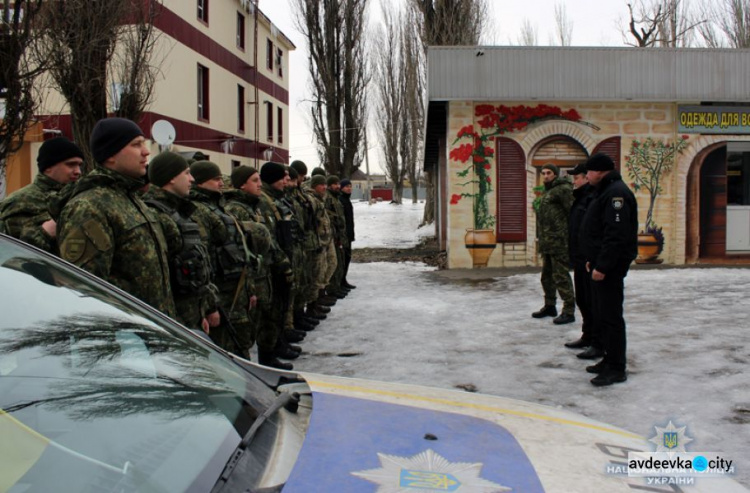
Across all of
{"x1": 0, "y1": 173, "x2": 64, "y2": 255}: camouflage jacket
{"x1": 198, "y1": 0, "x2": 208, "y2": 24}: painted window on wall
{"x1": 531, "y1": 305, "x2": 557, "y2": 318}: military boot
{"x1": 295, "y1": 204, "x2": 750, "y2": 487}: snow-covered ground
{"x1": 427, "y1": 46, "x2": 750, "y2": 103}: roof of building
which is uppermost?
{"x1": 198, "y1": 0, "x2": 208, "y2": 24}: painted window on wall

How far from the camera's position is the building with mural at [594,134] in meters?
12.1

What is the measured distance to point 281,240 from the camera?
6.18 metres

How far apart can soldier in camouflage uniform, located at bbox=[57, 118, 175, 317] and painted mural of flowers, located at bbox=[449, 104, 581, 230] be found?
31.8 feet

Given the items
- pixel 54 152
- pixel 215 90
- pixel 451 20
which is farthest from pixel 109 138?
pixel 451 20

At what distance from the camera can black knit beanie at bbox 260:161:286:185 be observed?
21.9 ft

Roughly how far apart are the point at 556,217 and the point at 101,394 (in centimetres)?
662

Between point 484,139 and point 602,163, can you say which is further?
point 484,139

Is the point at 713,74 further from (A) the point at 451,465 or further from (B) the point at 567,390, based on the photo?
(A) the point at 451,465

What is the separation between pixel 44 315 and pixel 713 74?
13517 mm

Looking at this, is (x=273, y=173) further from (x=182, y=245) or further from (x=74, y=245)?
(x=74, y=245)

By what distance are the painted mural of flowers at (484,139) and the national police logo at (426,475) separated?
35.9 feet

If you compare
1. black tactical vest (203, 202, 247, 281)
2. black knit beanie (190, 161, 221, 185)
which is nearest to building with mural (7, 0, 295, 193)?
black knit beanie (190, 161, 221, 185)

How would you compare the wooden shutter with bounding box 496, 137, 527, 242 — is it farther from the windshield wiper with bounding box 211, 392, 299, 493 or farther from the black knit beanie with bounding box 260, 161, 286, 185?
the windshield wiper with bounding box 211, 392, 299, 493

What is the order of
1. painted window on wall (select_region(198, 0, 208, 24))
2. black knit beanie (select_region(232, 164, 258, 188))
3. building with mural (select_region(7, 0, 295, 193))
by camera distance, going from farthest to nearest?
painted window on wall (select_region(198, 0, 208, 24)) → building with mural (select_region(7, 0, 295, 193)) → black knit beanie (select_region(232, 164, 258, 188))
